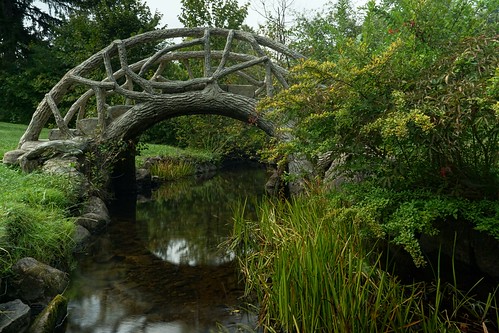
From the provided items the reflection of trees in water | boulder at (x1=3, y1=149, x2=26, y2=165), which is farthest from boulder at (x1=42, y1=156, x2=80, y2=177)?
the reflection of trees in water

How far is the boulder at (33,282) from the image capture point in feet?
14.9

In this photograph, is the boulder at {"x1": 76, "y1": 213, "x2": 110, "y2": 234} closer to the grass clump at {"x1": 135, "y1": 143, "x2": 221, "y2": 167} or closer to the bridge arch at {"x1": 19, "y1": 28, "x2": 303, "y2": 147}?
the bridge arch at {"x1": 19, "y1": 28, "x2": 303, "y2": 147}

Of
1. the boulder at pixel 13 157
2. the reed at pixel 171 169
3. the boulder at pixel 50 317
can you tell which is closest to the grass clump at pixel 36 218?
the boulder at pixel 50 317

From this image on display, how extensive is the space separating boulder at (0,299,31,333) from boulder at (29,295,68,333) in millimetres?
79

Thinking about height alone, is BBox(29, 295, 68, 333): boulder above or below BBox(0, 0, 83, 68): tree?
below

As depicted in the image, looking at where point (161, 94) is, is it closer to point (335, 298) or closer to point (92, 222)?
point (92, 222)

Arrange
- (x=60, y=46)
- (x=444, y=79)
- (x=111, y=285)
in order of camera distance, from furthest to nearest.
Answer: (x=60, y=46)
(x=111, y=285)
(x=444, y=79)

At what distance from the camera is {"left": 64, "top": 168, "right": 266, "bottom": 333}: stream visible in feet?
14.8

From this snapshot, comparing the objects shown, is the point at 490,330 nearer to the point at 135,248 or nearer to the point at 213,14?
the point at 135,248

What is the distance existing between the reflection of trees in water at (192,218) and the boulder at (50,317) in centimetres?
220

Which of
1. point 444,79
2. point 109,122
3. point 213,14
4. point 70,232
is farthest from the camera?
point 213,14

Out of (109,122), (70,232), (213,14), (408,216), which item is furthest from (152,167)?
(408,216)

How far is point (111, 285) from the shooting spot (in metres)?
5.47

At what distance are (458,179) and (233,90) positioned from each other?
24.3ft
